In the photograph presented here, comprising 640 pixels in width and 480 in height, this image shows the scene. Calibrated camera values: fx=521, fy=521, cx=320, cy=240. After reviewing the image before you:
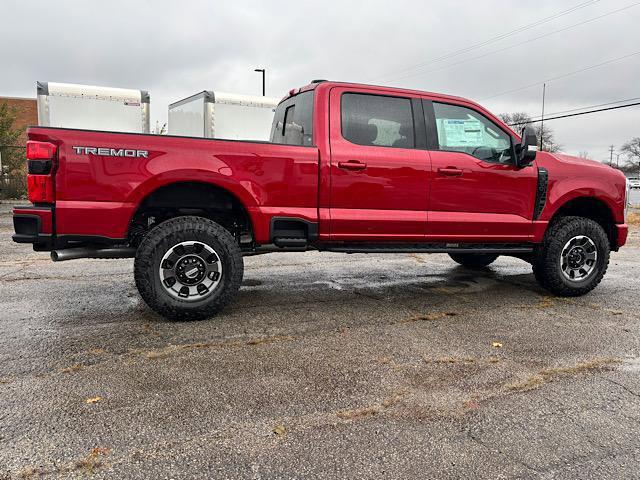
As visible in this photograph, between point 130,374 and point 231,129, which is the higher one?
point 231,129

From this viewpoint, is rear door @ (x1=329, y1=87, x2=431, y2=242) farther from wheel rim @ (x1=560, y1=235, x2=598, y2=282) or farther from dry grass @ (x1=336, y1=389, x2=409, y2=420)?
dry grass @ (x1=336, y1=389, x2=409, y2=420)

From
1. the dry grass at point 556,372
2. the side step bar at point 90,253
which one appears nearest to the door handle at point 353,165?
the side step bar at point 90,253

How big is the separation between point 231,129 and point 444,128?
7.04 meters

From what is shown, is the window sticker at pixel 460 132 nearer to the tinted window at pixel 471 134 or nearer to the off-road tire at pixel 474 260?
the tinted window at pixel 471 134

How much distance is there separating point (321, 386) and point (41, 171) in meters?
2.60

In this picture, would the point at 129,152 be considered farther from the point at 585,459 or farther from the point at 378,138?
the point at 585,459

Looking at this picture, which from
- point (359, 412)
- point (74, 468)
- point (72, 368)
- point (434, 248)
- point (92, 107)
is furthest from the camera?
point (92, 107)

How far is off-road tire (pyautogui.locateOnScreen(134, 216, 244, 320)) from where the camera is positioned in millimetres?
4137

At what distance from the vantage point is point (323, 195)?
182 inches

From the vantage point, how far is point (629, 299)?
557 cm

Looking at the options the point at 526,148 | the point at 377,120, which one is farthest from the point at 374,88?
the point at 526,148

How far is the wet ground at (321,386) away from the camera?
235 cm

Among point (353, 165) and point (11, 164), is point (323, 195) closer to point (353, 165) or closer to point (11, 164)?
point (353, 165)

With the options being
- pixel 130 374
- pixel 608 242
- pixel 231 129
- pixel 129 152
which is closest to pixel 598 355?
pixel 608 242
